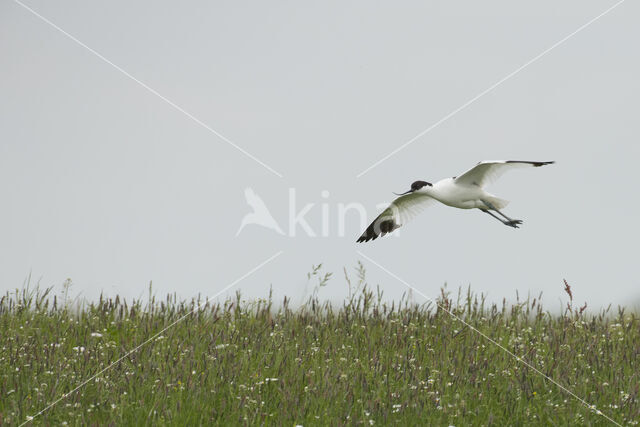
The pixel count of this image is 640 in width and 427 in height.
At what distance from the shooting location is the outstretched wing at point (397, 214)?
10.3 m

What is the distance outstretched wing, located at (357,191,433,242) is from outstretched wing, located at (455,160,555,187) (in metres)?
1.01

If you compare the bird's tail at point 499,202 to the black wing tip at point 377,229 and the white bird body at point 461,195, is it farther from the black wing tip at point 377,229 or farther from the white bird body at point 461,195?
the black wing tip at point 377,229

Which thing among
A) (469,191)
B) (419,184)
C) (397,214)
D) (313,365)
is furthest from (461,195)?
(313,365)

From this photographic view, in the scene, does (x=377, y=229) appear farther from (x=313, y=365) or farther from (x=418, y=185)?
(x=313, y=365)

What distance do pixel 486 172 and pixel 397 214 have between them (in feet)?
6.90

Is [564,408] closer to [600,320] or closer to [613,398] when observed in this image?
[613,398]

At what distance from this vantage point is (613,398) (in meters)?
5.83

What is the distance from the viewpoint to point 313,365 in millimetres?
6309

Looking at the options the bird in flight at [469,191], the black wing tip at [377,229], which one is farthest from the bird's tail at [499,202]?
the black wing tip at [377,229]

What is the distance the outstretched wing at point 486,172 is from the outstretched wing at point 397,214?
101cm

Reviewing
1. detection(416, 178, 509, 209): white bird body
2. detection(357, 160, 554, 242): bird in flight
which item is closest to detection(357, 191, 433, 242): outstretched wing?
detection(357, 160, 554, 242): bird in flight

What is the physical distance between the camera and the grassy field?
5.41m

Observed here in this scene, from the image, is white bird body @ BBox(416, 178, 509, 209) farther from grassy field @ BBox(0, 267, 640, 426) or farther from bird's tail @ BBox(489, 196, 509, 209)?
grassy field @ BBox(0, 267, 640, 426)

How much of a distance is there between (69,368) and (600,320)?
5649 mm
